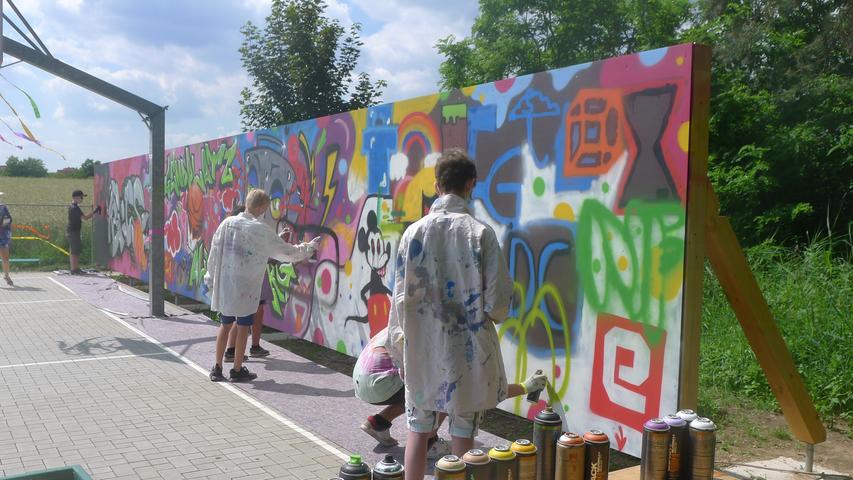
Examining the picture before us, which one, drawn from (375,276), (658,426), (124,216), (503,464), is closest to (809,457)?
(658,426)

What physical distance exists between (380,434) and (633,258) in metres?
2.18

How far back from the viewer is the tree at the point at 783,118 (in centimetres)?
1355

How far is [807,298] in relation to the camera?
25.5 feet

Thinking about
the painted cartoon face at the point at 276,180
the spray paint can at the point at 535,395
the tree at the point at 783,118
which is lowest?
the spray paint can at the point at 535,395

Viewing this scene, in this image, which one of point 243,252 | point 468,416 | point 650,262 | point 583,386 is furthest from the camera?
point 243,252

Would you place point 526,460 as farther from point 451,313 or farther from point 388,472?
point 451,313

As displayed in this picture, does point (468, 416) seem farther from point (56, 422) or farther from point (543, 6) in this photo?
point (543, 6)

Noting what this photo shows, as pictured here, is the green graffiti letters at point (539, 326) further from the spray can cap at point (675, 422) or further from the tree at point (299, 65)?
the tree at point (299, 65)

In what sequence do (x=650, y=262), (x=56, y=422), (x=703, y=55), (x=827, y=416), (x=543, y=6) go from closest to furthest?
(x=703, y=55), (x=650, y=262), (x=56, y=422), (x=827, y=416), (x=543, y=6)

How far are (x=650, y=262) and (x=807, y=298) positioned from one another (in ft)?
13.5

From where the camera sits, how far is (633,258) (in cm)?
474

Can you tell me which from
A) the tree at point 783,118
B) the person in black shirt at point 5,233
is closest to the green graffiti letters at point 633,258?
the tree at point 783,118

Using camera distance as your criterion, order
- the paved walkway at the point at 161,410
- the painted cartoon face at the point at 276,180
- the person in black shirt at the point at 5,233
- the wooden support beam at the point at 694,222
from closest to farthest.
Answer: the wooden support beam at the point at 694,222 < the paved walkway at the point at 161,410 < the painted cartoon face at the point at 276,180 < the person in black shirt at the point at 5,233

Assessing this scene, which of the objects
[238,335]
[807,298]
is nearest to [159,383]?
[238,335]
